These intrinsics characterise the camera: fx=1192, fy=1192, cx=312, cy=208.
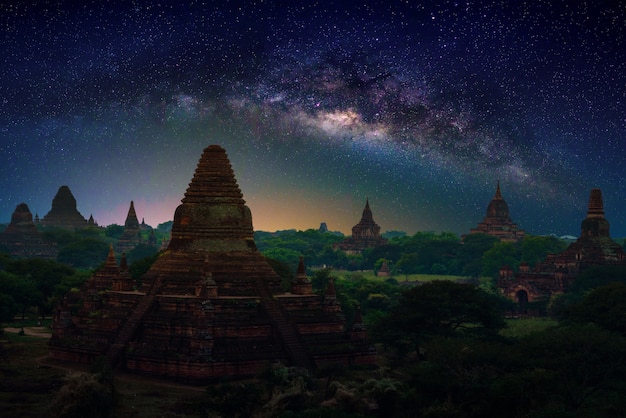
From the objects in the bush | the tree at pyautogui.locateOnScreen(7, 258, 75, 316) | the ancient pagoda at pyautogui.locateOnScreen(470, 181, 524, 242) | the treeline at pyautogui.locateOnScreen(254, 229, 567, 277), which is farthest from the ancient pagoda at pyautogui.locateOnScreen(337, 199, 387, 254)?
the bush

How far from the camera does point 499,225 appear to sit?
184250 millimetres

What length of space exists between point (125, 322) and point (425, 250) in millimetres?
117148

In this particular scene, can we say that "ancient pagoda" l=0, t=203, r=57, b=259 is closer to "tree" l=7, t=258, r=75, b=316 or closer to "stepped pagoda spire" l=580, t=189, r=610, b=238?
"tree" l=7, t=258, r=75, b=316

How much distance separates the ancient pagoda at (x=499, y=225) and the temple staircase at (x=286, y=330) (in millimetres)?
126639

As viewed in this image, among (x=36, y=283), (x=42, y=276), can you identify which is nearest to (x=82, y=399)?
(x=36, y=283)

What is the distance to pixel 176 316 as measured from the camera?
55969 mm

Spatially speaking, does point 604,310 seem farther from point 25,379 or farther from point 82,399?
point 82,399

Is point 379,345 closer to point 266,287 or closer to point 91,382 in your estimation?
point 266,287

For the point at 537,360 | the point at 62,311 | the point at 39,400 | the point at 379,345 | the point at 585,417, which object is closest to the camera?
the point at 585,417

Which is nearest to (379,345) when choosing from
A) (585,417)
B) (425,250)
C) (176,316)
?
(176,316)

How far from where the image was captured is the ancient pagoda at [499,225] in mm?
183125

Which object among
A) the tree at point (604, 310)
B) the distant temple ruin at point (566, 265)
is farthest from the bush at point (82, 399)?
the distant temple ruin at point (566, 265)

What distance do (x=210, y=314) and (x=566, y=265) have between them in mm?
72249

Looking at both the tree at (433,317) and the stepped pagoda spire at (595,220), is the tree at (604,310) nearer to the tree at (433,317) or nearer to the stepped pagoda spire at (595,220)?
the tree at (433,317)
